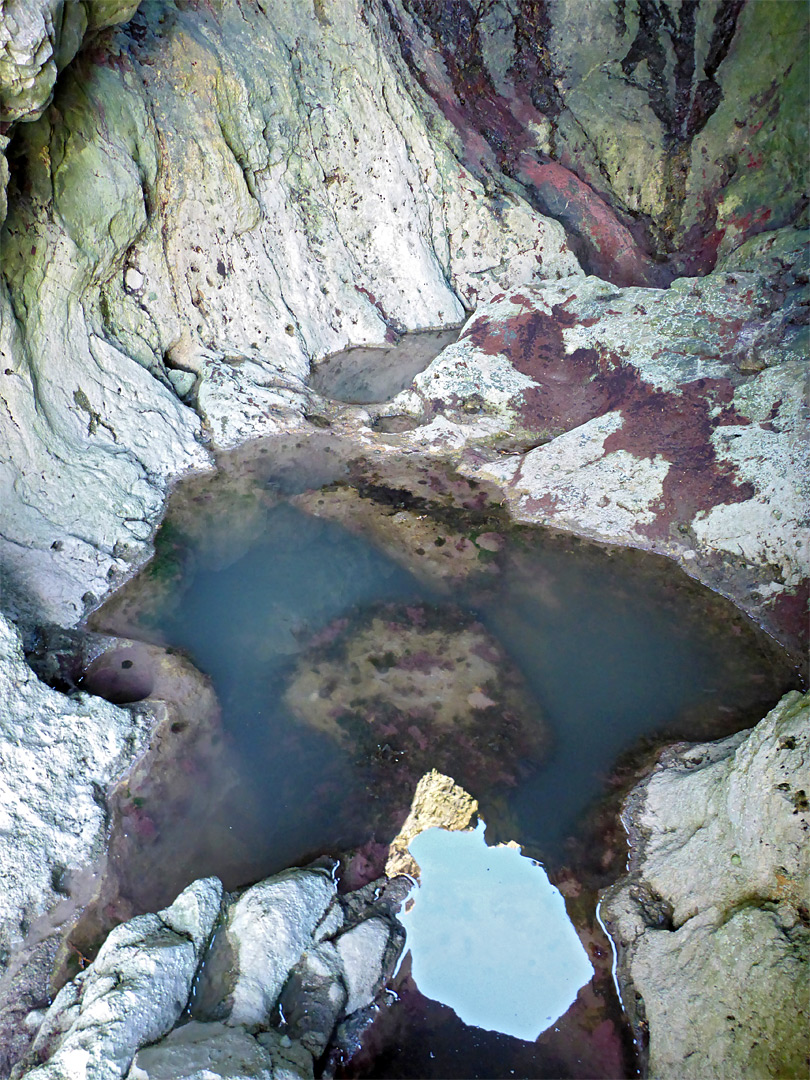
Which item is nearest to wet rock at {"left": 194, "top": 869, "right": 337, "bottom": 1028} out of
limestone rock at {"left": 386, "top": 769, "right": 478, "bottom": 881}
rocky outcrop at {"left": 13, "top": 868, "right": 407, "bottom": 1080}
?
rocky outcrop at {"left": 13, "top": 868, "right": 407, "bottom": 1080}

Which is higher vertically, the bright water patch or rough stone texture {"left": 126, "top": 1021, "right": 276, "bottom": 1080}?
the bright water patch

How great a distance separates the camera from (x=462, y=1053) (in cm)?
296

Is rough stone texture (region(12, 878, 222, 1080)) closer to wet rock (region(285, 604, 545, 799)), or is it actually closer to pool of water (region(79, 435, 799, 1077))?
pool of water (region(79, 435, 799, 1077))

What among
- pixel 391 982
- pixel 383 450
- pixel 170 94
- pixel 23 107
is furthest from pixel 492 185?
pixel 391 982

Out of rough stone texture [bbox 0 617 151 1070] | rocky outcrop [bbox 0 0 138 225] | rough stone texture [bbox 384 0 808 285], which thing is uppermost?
rough stone texture [bbox 384 0 808 285]

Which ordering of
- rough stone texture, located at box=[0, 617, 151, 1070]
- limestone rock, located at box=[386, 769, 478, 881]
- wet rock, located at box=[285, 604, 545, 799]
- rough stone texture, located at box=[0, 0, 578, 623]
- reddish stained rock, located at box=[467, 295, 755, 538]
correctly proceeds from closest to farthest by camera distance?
rough stone texture, located at box=[0, 617, 151, 1070] → limestone rock, located at box=[386, 769, 478, 881] → wet rock, located at box=[285, 604, 545, 799] → rough stone texture, located at box=[0, 0, 578, 623] → reddish stained rock, located at box=[467, 295, 755, 538]

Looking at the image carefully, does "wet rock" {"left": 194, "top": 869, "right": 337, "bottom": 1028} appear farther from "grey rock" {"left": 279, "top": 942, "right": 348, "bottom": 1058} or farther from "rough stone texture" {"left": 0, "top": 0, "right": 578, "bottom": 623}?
"rough stone texture" {"left": 0, "top": 0, "right": 578, "bottom": 623}

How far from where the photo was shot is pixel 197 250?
769 centimetres

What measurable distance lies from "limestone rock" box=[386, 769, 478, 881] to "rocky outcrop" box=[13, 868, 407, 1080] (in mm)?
148

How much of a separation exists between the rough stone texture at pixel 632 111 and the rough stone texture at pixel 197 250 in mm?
1018

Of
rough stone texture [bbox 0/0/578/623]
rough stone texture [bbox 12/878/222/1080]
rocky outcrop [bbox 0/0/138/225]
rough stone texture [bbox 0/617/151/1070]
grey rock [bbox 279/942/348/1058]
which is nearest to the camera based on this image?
rough stone texture [bbox 12/878/222/1080]

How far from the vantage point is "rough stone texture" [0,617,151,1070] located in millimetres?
3275

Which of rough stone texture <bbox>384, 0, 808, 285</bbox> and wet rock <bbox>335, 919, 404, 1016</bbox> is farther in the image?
rough stone texture <bbox>384, 0, 808, 285</bbox>

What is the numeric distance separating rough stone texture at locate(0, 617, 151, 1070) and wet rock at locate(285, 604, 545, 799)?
1196mm
